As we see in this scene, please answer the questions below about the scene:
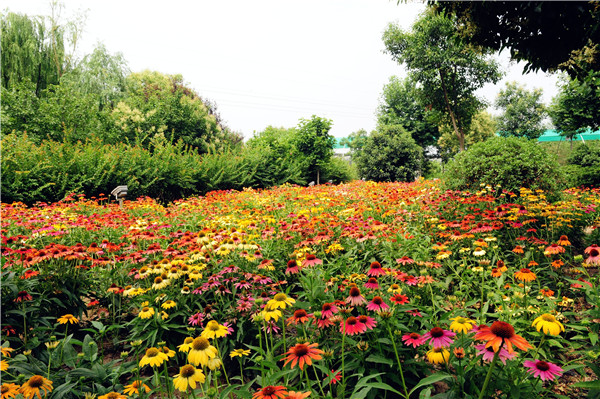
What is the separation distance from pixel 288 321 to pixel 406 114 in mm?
31165

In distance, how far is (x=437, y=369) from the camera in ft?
5.35

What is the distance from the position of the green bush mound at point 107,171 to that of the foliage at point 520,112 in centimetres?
3156

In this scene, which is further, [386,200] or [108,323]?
[386,200]

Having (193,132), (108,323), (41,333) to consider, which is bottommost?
(108,323)

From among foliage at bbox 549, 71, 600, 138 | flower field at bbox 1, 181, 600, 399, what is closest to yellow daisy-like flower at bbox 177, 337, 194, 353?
flower field at bbox 1, 181, 600, 399

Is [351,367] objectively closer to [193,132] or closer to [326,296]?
[326,296]

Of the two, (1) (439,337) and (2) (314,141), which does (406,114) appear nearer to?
(2) (314,141)

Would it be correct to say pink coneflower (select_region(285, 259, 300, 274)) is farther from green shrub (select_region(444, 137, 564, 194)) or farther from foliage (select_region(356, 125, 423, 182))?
foliage (select_region(356, 125, 423, 182))

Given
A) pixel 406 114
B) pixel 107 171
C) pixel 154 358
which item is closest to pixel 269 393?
pixel 154 358

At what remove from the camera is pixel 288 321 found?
1.50m

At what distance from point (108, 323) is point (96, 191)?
645 cm

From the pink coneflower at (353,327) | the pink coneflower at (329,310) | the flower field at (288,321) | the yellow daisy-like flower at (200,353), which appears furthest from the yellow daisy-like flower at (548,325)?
the yellow daisy-like flower at (200,353)

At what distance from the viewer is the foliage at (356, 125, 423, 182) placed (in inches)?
582

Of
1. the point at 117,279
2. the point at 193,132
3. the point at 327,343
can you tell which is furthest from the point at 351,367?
the point at 193,132
